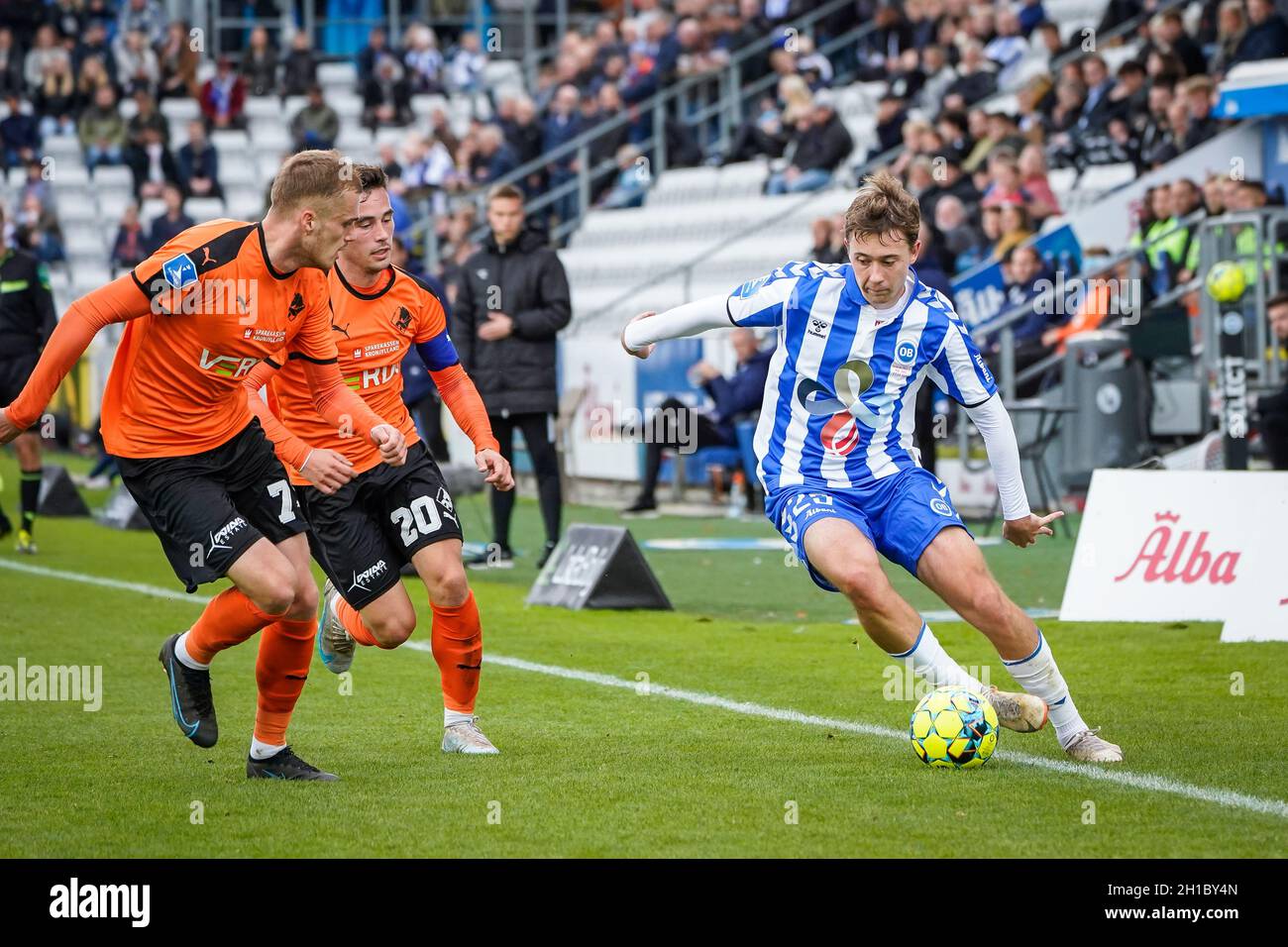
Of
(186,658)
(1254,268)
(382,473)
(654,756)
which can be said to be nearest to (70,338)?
(186,658)

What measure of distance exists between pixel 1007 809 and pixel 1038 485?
1007 centimetres

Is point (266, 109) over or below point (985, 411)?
over

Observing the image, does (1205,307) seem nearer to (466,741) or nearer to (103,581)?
(103,581)

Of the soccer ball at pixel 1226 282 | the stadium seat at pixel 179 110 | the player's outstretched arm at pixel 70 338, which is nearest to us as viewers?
the player's outstretched arm at pixel 70 338

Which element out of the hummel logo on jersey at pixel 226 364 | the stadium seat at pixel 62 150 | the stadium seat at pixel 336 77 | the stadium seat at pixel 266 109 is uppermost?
the stadium seat at pixel 336 77

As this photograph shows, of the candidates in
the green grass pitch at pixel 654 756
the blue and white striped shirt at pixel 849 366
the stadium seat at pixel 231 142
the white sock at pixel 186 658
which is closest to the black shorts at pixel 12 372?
the green grass pitch at pixel 654 756

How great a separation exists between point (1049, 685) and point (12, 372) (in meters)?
9.71

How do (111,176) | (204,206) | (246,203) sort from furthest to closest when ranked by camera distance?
(111,176)
(246,203)
(204,206)

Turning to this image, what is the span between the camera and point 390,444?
6.46 m

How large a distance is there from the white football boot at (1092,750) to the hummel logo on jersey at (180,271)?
3.39 m

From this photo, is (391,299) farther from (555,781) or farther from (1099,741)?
(1099,741)

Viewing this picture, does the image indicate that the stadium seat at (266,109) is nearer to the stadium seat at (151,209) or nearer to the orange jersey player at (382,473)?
the stadium seat at (151,209)

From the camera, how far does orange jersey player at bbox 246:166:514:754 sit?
7.09m

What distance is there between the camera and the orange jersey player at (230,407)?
6328mm
